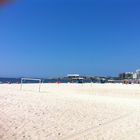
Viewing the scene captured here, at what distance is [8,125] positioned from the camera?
25.0ft

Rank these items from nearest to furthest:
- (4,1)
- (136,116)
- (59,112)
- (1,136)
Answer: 1. (4,1)
2. (1,136)
3. (59,112)
4. (136,116)

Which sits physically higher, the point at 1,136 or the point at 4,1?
A: the point at 4,1

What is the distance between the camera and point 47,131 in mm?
7691

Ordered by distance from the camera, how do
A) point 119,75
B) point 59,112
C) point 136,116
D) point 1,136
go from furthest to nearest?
1. point 119,75
2. point 136,116
3. point 59,112
4. point 1,136

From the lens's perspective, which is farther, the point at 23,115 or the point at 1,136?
the point at 23,115

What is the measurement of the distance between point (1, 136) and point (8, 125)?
0.91 m

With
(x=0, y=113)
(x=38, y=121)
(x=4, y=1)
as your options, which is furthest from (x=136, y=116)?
(x=4, y=1)

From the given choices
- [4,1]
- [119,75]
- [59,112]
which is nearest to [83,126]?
[59,112]

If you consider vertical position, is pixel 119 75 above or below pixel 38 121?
above

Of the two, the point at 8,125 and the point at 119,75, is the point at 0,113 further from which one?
the point at 119,75

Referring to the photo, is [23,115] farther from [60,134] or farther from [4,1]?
[4,1]

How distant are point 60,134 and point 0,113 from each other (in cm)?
244

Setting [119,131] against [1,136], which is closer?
[1,136]

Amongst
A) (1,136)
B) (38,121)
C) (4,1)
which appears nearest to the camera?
(4,1)
